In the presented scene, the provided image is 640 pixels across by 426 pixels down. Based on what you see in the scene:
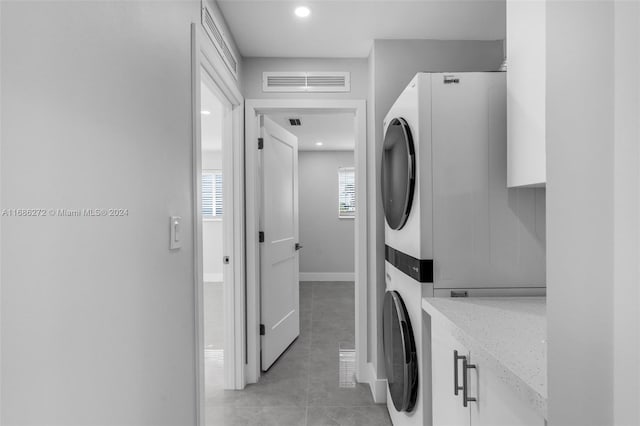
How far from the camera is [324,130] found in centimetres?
495

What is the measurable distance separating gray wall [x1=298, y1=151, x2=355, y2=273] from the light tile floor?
9.82 ft

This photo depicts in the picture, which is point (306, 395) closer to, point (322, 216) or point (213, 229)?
point (322, 216)

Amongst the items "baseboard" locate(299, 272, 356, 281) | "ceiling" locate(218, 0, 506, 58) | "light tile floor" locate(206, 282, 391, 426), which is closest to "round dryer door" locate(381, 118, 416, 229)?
"ceiling" locate(218, 0, 506, 58)

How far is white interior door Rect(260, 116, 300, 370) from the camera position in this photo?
276 cm

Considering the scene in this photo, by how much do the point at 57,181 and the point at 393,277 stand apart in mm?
1637

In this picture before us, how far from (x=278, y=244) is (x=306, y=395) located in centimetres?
116

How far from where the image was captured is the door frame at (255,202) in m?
2.56

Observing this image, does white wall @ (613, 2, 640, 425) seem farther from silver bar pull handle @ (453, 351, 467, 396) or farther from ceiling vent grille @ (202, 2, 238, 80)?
ceiling vent grille @ (202, 2, 238, 80)

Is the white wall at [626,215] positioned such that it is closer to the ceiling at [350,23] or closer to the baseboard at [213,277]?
the ceiling at [350,23]

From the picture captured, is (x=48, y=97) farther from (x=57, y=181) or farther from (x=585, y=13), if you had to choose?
(x=585, y=13)

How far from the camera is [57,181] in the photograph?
0.74 meters

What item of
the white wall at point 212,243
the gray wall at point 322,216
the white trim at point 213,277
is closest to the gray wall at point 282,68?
the gray wall at point 322,216

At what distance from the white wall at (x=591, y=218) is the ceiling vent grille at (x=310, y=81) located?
7.31 ft

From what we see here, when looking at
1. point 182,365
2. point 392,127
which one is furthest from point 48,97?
point 392,127
